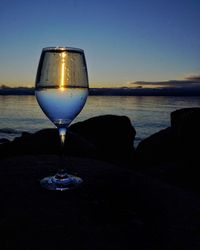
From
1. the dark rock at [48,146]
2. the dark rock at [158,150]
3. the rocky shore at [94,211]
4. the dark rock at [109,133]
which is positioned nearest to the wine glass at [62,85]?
the rocky shore at [94,211]

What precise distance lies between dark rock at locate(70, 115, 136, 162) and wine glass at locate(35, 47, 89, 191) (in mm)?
4989

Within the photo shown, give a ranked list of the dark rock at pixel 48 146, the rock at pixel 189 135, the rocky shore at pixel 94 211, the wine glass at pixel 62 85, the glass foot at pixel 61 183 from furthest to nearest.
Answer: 1. the rock at pixel 189 135
2. the dark rock at pixel 48 146
3. the wine glass at pixel 62 85
4. the glass foot at pixel 61 183
5. the rocky shore at pixel 94 211

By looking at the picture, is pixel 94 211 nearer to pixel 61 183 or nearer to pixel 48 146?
pixel 61 183

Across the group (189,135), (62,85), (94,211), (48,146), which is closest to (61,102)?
(62,85)

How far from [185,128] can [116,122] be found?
271 centimetres

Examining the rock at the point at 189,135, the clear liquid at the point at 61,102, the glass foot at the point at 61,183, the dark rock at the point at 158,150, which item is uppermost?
the clear liquid at the point at 61,102

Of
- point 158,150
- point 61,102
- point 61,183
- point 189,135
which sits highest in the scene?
point 61,102

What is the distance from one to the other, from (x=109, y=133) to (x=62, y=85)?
533 centimetres

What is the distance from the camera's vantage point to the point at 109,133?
7.01 metres

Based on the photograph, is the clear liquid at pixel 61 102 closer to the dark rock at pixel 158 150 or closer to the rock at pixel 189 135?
the rock at pixel 189 135

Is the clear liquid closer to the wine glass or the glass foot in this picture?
the wine glass

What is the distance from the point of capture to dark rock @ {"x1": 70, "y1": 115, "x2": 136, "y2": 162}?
6938 millimetres

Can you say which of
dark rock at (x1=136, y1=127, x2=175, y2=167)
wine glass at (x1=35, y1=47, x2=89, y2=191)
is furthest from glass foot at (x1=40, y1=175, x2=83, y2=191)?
dark rock at (x1=136, y1=127, x2=175, y2=167)

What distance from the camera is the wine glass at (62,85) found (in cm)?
168
